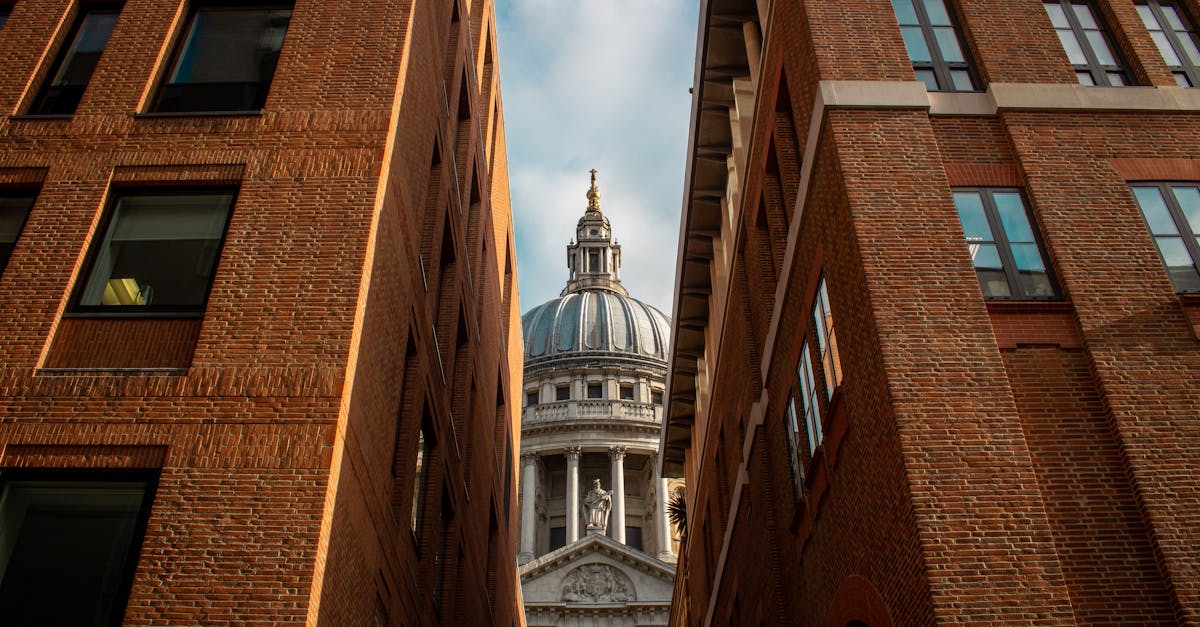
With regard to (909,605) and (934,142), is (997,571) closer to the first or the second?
(909,605)

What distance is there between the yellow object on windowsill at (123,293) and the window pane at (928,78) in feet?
35.7

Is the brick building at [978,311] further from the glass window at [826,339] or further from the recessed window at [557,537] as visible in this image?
the recessed window at [557,537]

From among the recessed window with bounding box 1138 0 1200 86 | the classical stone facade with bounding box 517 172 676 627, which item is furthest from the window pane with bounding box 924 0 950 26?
the classical stone facade with bounding box 517 172 676 627

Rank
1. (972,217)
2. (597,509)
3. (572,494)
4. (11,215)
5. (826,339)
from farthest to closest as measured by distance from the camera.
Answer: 1. (572,494)
2. (597,509)
3. (11,215)
4. (826,339)
5. (972,217)

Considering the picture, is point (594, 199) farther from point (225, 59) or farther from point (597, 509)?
point (225, 59)

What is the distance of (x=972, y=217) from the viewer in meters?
13.6

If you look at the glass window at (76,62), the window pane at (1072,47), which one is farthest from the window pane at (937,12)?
the glass window at (76,62)

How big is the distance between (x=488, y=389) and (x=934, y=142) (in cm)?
1785

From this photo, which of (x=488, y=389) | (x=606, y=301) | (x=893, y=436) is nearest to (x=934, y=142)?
(x=893, y=436)

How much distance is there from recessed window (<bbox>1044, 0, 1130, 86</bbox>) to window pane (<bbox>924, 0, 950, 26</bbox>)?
1519 millimetres

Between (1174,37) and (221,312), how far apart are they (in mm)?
14174

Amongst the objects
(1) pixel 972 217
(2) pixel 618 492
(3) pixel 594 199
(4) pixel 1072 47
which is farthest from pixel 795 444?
(3) pixel 594 199

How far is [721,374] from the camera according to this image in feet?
82.2

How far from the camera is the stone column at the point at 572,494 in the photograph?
82250mm
